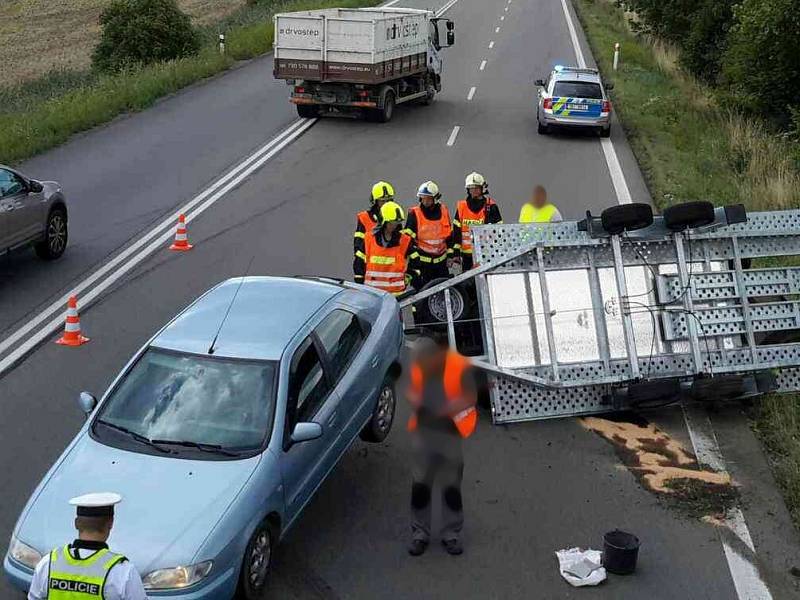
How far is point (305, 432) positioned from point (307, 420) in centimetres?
49

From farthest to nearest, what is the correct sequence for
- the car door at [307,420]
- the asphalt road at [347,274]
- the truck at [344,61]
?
the truck at [344,61], the asphalt road at [347,274], the car door at [307,420]

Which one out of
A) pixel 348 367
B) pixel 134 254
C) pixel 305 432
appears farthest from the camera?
pixel 134 254

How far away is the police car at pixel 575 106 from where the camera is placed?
926 inches

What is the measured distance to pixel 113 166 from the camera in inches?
796

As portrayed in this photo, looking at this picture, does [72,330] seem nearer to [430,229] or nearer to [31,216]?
[31,216]

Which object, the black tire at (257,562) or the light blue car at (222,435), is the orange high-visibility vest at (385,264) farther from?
the black tire at (257,562)

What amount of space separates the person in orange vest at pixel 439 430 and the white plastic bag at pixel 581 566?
2.43 ft

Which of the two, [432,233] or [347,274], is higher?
[432,233]

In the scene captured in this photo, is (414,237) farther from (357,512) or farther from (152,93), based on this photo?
(152,93)

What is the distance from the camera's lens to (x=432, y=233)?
1146cm

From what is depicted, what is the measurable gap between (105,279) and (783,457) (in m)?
8.69

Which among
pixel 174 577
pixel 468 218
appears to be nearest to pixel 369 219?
pixel 468 218

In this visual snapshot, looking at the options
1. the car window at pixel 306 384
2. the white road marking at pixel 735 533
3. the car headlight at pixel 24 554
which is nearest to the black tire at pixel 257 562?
the car window at pixel 306 384

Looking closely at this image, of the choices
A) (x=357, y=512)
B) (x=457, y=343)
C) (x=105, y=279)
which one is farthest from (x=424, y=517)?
(x=105, y=279)
